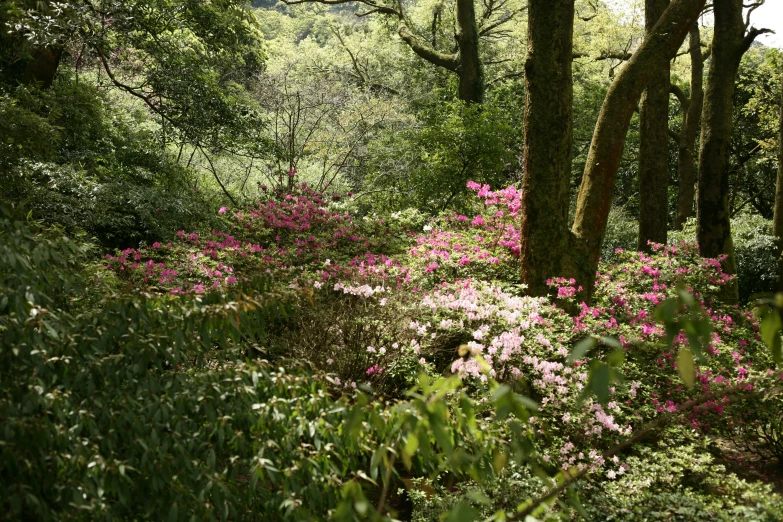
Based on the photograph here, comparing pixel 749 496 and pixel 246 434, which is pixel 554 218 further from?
pixel 246 434

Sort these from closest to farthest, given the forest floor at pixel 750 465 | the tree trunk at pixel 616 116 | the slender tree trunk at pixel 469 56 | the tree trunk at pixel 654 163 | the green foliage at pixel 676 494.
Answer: the green foliage at pixel 676 494 < the forest floor at pixel 750 465 < the tree trunk at pixel 616 116 < the tree trunk at pixel 654 163 < the slender tree trunk at pixel 469 56

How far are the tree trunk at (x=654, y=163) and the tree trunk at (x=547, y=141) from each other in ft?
11.8

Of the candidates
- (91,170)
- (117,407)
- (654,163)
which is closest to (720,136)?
(654,163)

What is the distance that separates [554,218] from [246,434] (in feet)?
14.3

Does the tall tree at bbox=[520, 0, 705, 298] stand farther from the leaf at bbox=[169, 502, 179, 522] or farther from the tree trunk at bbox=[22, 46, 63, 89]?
the tree trunk at bbox=[22, 46, 63, 89]

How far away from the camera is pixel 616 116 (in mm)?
6004

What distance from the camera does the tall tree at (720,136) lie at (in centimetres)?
775

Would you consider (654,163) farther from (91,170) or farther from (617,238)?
(91,170)

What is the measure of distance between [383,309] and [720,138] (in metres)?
5.39

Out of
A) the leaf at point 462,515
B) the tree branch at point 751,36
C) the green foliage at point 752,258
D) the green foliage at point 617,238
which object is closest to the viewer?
the leaf at point 462,515

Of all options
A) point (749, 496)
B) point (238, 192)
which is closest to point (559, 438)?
point (749, 496)

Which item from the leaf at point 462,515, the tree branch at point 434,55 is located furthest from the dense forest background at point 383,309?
the tree branch at point 434,55

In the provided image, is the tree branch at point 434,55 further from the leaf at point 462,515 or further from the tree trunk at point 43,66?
the leaf at point 462,515

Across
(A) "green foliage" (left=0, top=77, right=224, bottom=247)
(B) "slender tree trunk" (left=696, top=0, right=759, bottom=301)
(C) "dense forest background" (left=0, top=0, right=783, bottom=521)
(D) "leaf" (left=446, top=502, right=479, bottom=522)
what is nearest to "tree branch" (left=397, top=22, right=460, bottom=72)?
(C) "dense forest background" (left=0, top=0, right=783, bottom=521)
